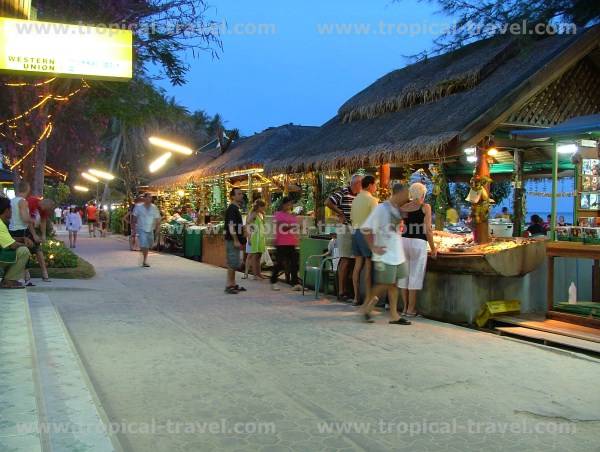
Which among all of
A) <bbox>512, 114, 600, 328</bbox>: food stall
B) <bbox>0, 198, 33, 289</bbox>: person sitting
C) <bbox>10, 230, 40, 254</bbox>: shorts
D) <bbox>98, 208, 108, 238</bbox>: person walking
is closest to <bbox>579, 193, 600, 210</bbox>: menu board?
<bbox>512, 114, 600, 328</bbox>: food stall

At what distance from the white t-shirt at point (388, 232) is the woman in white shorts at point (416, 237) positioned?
0.53 m

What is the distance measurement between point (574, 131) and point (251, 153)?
1149cm

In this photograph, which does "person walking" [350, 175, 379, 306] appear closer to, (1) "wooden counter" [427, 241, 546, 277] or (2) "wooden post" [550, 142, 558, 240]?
(1) "wooden counter" [427, 241, 546, 277]

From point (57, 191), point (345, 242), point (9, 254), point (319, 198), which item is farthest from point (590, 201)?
point (57, 191)

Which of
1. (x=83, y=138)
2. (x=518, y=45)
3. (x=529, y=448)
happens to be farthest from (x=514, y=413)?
(x=83, y=138)

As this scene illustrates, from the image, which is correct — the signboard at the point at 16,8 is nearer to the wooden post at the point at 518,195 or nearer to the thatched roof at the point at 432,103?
the thatched roof at the point at 432,103

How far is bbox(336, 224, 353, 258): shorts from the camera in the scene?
9078mm

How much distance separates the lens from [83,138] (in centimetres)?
2028

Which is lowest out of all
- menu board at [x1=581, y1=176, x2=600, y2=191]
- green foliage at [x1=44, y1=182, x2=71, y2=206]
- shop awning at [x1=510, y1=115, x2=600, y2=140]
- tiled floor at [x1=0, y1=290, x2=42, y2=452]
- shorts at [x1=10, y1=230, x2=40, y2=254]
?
tiled floor at [x1=0, y1=290, x2=42, y2=452]

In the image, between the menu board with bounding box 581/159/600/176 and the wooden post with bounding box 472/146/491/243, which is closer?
the menu board with bounding box 581/159/600/176

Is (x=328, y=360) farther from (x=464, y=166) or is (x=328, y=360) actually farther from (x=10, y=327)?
(x=464, y=166)

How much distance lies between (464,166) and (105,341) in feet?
34.5

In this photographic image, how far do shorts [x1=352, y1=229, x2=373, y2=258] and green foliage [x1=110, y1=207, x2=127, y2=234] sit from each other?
22473 mm

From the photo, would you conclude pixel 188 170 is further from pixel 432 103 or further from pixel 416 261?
pixel 416 261
